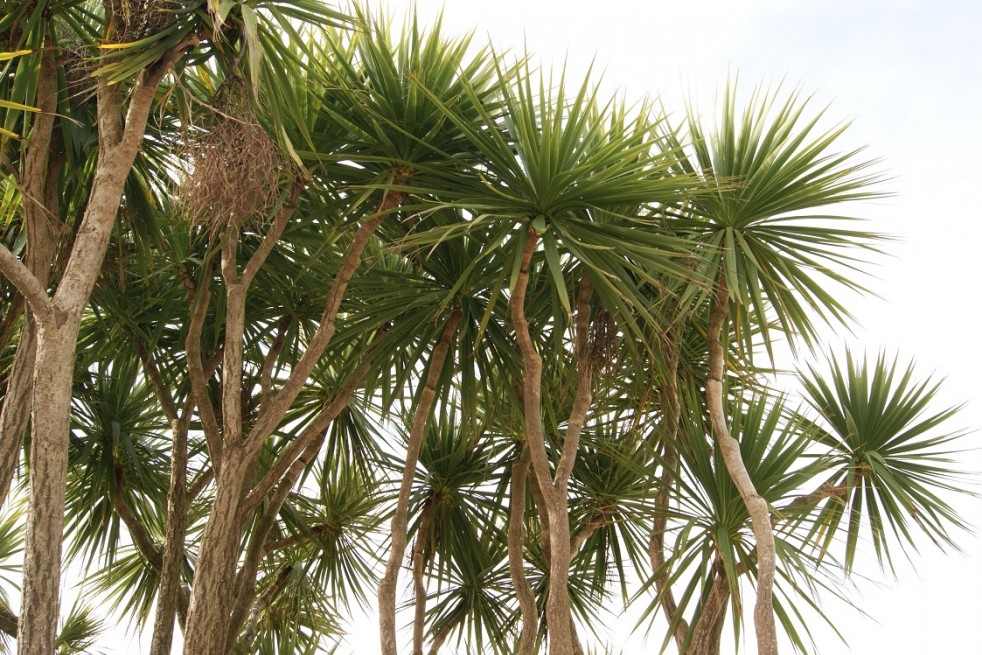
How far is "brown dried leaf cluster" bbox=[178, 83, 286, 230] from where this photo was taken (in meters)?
4.06

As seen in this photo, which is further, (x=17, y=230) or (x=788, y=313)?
(x=17, y=230)

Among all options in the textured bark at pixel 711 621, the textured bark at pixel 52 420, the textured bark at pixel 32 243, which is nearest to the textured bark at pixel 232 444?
the textured bark at pixel 32 243

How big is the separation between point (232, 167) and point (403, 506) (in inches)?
69.4

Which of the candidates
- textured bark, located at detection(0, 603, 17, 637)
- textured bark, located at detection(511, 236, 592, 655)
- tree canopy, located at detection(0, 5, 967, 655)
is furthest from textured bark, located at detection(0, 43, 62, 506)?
textured bark, located at detection(511, 236, 592, 655)

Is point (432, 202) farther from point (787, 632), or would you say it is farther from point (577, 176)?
point (787, 632)

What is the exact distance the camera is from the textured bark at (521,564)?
501 centimetres

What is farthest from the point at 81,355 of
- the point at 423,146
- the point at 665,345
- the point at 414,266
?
the point at 665,345

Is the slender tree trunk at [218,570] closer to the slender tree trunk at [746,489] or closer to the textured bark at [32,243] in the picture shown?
the textured bark at [32,243]

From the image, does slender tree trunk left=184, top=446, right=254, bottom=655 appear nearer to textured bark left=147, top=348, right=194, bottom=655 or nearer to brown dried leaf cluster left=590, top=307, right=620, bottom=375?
textured bark left=147, top=348, right=194, bottom=655

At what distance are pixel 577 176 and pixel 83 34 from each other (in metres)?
2.28

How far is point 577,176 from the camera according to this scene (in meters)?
4.23

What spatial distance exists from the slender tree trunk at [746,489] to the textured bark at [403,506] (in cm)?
129

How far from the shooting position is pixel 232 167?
409 centimetres

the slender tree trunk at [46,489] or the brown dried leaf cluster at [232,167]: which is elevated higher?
the brown dried leaf cluster at [232,167]
